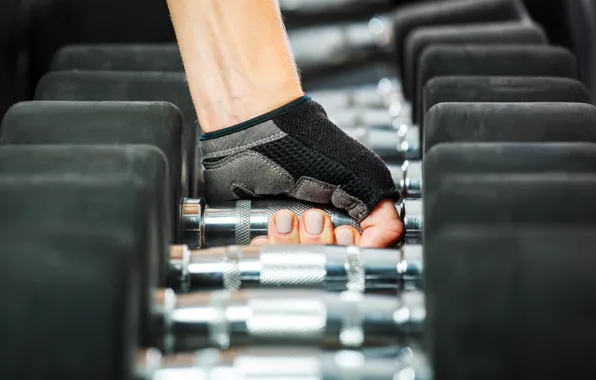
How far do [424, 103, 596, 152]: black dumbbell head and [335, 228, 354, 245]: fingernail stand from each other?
4.3 inches

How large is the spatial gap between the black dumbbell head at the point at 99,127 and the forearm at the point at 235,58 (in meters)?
0.07

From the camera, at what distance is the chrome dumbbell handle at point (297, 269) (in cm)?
79

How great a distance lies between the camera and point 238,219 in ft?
3.12

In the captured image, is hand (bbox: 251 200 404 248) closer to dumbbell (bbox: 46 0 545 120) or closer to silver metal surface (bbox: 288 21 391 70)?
dumbbell (bbox: 46 0 545 120)

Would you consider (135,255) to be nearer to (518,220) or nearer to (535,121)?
(518,220)

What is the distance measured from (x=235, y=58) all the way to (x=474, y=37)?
1.95ft

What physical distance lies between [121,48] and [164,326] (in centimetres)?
70

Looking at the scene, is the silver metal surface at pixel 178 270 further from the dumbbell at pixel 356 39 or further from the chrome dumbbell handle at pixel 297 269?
the dumbbell at pixel 356 39

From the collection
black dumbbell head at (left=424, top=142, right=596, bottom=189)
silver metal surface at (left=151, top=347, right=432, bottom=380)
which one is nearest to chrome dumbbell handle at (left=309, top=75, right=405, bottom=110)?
black dumbbell head at (left=424, top=142, right=596, bottom=189)

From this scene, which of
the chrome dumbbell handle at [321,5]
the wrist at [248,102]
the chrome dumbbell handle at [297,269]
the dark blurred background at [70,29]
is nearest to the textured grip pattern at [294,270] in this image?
the chrome dumbbell handle at [297,269]

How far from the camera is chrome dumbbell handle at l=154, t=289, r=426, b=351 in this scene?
0.71 metres

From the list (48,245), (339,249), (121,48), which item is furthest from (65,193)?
(121,48)

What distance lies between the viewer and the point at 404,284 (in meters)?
0.80

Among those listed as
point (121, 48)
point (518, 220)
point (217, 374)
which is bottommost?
point (217, 374)
